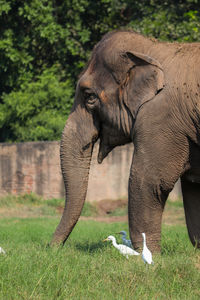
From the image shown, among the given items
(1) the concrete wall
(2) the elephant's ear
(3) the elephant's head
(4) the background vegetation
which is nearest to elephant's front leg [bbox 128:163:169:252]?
(3) the elephant's head

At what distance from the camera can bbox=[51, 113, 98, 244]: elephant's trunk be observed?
23.2 ft

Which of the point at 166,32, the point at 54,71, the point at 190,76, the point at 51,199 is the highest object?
the point at 190,76

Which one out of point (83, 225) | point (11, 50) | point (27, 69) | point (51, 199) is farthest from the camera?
point (27, 69)

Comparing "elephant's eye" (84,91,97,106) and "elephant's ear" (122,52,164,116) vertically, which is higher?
"elephant's ear" (122,52,164,116)

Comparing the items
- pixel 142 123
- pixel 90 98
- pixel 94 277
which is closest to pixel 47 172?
pixel 90 98

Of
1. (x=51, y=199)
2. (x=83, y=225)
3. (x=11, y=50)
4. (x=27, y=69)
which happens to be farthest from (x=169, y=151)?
(x=27, y=69)

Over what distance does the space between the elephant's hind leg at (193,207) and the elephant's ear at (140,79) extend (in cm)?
121

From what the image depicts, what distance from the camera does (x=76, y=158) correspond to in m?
7.12

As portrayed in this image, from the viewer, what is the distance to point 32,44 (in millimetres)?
20062

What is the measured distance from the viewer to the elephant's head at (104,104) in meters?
6.66

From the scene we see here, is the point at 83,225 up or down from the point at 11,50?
down

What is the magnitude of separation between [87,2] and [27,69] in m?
2.88

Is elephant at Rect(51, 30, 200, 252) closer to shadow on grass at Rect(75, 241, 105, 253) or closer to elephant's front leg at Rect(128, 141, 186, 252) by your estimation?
elephant's front leg at Rect(128, 141, 186, 252)

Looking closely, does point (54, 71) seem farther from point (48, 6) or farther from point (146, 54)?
point (146, 54)
